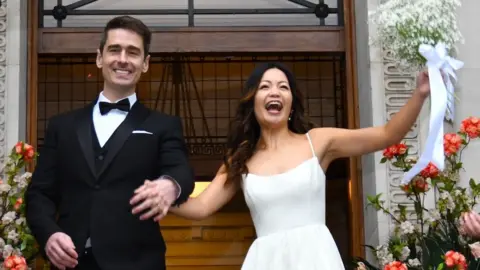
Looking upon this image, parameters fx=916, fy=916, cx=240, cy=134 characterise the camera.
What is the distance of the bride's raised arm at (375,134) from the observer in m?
3.53

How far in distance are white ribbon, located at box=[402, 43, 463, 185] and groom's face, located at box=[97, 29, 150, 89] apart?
109 centimetres

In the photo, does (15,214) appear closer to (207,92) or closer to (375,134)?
(375,134)

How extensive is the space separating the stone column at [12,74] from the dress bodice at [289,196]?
1.81 m

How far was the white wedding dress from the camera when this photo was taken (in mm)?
3660

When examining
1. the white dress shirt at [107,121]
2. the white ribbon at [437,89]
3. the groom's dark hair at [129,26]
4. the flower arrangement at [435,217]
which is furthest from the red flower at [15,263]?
the white ribbon at [437,89]

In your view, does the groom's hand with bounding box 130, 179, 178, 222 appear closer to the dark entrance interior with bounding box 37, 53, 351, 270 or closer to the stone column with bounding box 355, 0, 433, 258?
the stone column with bounding box 355, 0, 433, 258

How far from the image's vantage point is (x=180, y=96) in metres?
6.56

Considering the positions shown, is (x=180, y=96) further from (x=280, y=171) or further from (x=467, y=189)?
(x=280, y=171)

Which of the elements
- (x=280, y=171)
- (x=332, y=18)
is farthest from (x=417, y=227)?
(x=332, y=18)

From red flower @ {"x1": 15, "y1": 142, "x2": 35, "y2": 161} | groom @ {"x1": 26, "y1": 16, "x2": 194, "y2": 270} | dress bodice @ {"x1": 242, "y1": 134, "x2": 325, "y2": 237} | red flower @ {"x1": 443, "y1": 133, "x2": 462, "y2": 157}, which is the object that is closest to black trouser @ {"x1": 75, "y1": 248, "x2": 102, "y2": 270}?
groom @ {"x1": 26, "y1": 16, "x2": 194, "y2": 270}

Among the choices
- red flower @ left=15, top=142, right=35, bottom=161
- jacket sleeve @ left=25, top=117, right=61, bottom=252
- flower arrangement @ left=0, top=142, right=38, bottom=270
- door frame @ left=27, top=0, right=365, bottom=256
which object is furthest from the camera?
door frame @ left=27, top=0, right=365, bottom=256

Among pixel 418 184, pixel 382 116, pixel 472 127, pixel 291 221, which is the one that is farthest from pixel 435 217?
pixel 291 221

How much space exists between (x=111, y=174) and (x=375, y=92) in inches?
85.9

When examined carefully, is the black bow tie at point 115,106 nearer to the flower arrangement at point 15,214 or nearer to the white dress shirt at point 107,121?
the white dress shirt at point 107,121
